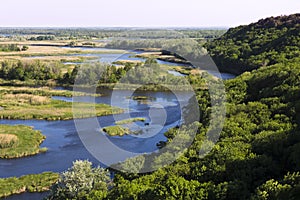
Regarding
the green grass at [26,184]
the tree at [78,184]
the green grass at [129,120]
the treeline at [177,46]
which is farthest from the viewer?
the treeline at [177,46]

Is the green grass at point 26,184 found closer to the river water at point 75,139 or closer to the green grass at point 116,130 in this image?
the river water at point 75,139

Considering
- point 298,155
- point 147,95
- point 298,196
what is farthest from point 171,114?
point 298,196

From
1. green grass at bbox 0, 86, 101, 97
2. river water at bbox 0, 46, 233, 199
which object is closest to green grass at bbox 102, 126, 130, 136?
river water at bbox 0, 46, 233, 199

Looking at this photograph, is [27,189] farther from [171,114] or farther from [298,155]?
[171,114]

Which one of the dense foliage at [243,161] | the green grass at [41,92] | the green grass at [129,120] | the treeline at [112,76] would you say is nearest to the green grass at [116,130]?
the green grass at [129,120]

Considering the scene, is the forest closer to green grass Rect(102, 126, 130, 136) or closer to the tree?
the tree

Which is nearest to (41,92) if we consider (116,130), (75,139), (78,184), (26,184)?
(75,139)
